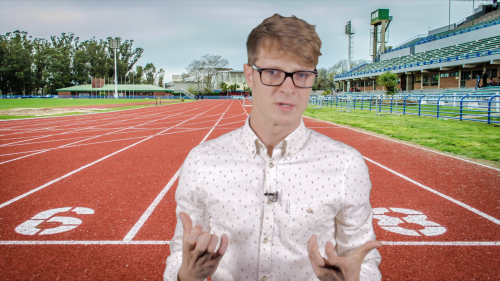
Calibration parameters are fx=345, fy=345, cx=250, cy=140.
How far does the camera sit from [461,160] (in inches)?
324

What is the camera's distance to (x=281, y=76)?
1.47 meters

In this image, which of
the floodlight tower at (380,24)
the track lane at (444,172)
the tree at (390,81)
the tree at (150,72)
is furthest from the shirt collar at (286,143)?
the tree at (150,72)

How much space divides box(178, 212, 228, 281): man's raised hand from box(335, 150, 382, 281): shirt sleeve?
55 centimetres

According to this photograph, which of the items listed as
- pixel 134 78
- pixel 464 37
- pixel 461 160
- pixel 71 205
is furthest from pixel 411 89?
pixel 134 78

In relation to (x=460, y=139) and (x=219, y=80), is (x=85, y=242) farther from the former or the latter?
(x=219, y=80)

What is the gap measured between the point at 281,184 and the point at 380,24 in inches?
3138

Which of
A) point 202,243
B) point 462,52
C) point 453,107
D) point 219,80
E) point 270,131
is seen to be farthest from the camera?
point 219,80

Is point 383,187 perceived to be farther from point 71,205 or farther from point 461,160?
point 71,205

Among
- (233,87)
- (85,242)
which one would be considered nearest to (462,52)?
(85,242)

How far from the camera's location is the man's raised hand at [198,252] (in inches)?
44.3

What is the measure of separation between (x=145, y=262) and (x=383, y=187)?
14.2 feet

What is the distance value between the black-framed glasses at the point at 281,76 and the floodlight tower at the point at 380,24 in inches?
3021

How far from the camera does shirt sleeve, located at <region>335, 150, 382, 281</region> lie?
1425 millimetres

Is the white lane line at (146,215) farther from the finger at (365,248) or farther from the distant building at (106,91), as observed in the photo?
the distant building at (106,91)
